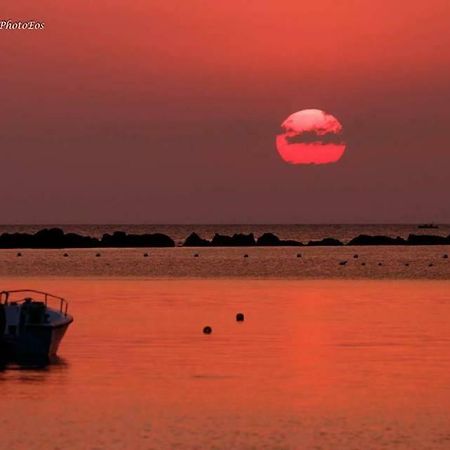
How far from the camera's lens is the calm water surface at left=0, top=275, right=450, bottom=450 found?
33688 millimetres

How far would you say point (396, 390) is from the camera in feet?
136

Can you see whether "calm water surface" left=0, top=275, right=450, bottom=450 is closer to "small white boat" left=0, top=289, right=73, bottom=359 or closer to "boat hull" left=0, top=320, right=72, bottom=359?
"boat hull" left=0, top=320, right=72, bottom=359

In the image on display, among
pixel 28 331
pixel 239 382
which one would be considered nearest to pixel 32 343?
pixel 28 331

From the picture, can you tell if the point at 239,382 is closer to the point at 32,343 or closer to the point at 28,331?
the point at 32,343

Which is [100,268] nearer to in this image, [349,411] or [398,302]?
[398,302]

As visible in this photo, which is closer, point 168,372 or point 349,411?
point 349,411

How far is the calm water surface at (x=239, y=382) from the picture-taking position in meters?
33.7

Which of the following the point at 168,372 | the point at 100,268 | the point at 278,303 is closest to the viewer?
the point at 168,372

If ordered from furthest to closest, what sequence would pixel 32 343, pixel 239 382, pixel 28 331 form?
pixel 28 331 < pixel 32 343 < pixel 239 382

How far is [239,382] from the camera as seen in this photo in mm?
43406

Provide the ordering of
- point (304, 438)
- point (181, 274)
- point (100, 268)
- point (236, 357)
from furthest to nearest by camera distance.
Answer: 1. point (100, 268)
2. point (181, 274)
3. point (236, 357)
4. point (304, 438)

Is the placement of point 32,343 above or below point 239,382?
above

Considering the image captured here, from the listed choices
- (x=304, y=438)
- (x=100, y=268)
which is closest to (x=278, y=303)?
(x=304, y=438)

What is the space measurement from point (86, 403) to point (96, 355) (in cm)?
1326
